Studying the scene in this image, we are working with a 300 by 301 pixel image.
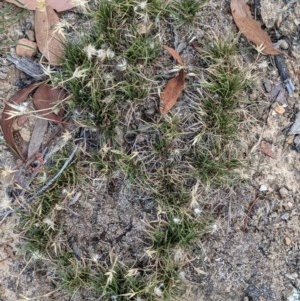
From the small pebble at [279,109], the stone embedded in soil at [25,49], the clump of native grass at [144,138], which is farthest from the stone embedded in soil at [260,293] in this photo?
the stone embedded in soil at [25,49]

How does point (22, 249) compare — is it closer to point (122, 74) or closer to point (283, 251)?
point (122, 74)

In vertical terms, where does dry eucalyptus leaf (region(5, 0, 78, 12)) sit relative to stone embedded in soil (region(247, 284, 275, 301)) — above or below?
above

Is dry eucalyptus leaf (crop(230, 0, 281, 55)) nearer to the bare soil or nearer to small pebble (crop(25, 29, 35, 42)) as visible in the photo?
the bare soil

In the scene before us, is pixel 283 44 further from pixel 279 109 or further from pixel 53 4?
pixel 53 4

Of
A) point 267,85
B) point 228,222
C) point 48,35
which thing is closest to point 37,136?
point 48,35

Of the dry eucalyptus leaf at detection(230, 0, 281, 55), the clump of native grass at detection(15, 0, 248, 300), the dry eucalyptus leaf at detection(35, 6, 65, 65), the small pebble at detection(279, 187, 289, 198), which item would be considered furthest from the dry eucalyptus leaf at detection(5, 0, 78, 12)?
the small pebble at detection(279, 187, 289, 198)

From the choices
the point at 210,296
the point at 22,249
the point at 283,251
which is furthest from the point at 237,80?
the point at 22,249

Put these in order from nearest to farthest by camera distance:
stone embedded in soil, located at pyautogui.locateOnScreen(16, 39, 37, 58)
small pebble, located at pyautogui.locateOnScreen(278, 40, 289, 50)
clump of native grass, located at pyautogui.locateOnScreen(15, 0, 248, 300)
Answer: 1. clump of native grass, located at pyautogui.locateOnScreen(15, 0, 248, 300)
2. stone embedded in soil, located at pyautogui.locateOnScreen(16, 39, 37, 58)
3. small pebble, located at pyautogui.locateOnScreen(278, 40, 289, 50)
